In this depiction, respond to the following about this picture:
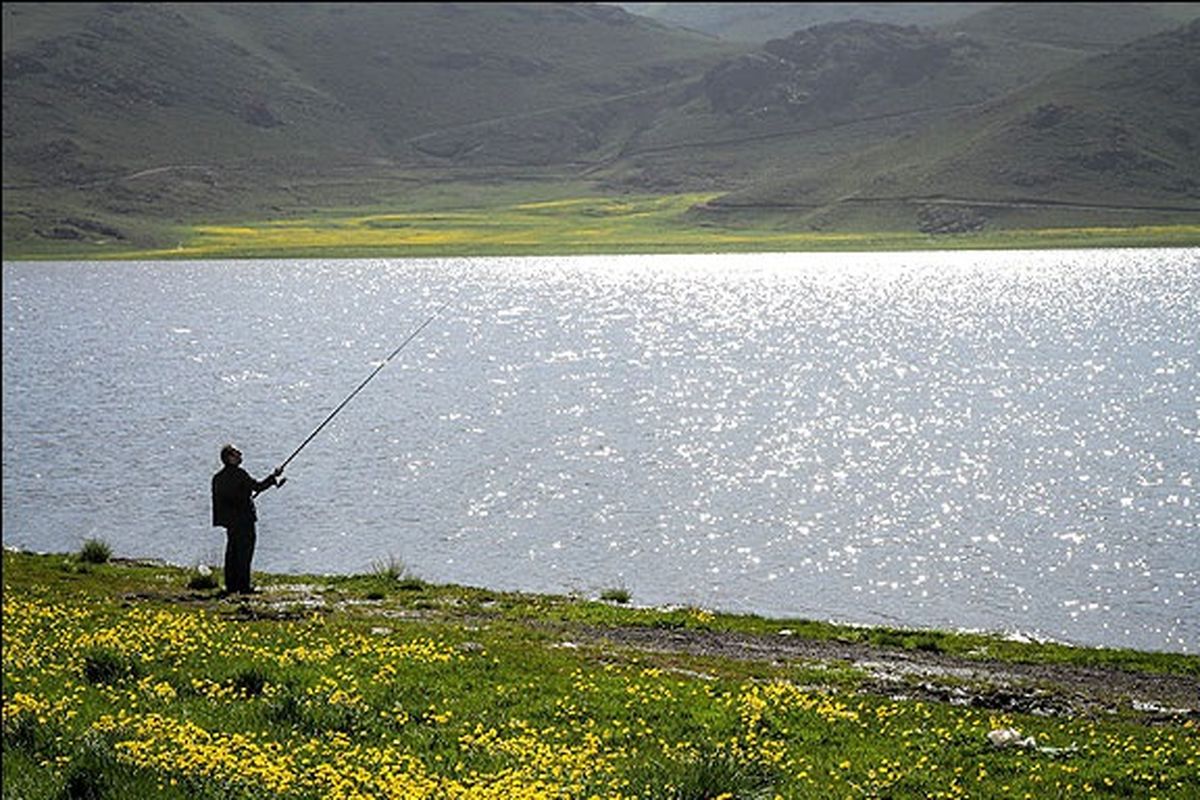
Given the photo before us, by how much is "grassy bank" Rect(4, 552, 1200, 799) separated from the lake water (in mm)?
12651

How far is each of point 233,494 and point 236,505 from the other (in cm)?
26

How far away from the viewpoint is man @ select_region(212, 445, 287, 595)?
2656cm

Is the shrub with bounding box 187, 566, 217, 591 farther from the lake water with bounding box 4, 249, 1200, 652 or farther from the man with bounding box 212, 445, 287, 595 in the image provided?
the lake water with bounding box 4, 249, 1200, 652

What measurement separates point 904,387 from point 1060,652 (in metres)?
54.9

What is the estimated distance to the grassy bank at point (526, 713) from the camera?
1387cm

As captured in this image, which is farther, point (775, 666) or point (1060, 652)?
point (1060, 652)

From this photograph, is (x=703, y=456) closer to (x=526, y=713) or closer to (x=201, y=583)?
(x=201, y=583)

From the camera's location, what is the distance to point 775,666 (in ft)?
72.8

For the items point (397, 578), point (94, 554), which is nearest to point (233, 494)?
point (397, 578)

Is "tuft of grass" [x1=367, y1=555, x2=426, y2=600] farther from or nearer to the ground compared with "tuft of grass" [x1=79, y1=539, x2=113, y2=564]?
nearer to the ground

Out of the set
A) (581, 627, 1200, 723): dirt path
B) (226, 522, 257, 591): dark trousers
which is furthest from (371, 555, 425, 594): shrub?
(581, 627, 1200, 723): dirt path

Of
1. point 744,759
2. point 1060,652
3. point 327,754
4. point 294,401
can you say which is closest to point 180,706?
point 327,754

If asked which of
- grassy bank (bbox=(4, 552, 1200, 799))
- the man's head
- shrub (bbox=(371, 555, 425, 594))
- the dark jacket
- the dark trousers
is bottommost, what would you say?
shrub (bbox=(371, 555, 425, 594))

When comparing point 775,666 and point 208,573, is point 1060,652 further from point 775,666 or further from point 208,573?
point 208,573
